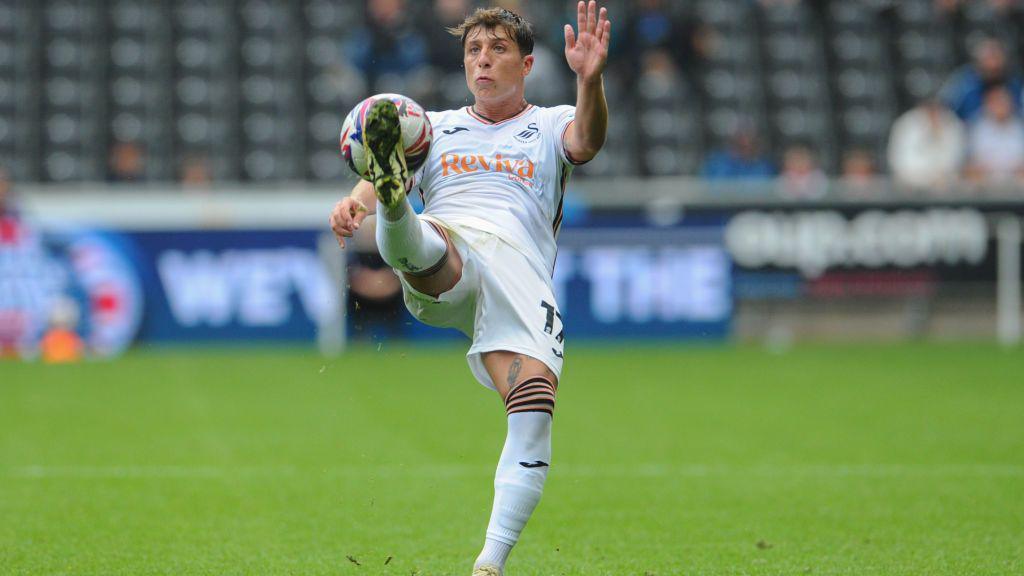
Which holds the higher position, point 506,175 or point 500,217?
point 506,175

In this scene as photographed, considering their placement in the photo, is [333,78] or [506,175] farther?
[333,78]

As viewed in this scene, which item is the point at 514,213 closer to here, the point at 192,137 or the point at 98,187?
the point at 98,187

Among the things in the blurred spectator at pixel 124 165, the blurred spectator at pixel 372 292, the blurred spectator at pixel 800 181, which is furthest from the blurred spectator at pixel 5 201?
the blurred spectator at pixel 800 181

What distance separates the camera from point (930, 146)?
1664 centimetres

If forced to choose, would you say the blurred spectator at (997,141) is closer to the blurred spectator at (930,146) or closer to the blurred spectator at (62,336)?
the blurred spectator at (930,146)

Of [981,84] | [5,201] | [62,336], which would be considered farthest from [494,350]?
[981,84]

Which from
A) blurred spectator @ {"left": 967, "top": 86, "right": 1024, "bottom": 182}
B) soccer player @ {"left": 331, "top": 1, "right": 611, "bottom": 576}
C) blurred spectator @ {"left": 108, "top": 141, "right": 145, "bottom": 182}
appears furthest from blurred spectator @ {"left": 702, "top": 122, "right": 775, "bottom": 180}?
soccer player @ {"left": 331, "top": 1, "right": 611, "bottom": 576}

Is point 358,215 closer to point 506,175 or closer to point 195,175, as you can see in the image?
point 506,175

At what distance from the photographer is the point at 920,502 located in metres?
7.10

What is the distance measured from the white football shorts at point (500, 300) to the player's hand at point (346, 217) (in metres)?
0.33

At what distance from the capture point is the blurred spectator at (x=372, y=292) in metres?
14.7

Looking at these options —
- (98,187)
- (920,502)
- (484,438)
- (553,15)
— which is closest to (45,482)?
(484,438)

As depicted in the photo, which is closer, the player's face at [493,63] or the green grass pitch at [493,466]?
the player's face at [493,63]

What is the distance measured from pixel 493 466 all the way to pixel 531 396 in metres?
3.56
